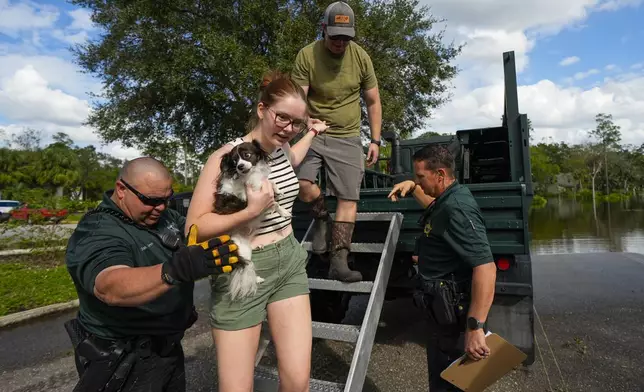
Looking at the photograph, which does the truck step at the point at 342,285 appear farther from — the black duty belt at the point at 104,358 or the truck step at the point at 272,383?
the black duty belt at the point at 104,358

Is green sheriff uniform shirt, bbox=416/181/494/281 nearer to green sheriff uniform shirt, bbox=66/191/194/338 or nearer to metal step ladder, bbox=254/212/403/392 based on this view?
metal step ladder, bbox=254/212/403/392

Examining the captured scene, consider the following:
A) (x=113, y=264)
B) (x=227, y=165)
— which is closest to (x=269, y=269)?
(x=227, y=165)

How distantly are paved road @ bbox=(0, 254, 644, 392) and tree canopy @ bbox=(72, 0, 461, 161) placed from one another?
7.02m

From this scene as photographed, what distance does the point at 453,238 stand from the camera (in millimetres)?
2199

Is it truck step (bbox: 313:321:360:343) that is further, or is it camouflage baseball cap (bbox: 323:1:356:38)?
camouflage baseball cap (bbox: 323:1:356:38)

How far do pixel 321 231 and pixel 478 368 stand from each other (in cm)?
130

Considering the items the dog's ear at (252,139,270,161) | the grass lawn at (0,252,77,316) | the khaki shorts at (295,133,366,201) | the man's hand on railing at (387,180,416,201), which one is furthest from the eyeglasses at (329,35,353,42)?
the grass lawn at (0,252,77,316)

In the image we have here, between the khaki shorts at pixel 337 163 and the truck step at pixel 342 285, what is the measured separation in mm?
563

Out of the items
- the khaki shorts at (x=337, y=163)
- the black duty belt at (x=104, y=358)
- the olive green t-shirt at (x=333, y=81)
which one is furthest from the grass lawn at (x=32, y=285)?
the olive green t-shirt at (x=333, y=81)

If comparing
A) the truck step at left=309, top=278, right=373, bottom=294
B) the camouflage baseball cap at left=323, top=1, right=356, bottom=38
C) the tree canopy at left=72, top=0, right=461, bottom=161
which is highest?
the tree canopy at left=72, top=0, right=461, bottom=161

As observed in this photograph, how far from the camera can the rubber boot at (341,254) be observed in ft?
8.51

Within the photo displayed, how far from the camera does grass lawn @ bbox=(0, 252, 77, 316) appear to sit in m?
6.23

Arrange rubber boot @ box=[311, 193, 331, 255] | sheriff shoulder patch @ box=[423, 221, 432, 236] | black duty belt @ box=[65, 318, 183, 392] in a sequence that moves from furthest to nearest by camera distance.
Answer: rubber boot @ box=[311, 193, 331, 255] → sheriff shoulder patch @ box=[423, 221, 432, 236] → black duty belt @ box=[65, 318, 183, 392]

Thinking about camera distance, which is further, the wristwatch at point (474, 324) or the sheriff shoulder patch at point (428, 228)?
the sheriff shoulder patch at point (428, 228)
